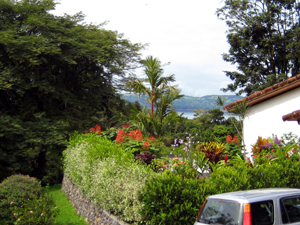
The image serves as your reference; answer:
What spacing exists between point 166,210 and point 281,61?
87.6 ft

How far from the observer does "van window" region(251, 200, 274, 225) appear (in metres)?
4.14

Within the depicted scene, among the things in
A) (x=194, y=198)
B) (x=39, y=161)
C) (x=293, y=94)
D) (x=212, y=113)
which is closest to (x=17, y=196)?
(x=194, y=198)

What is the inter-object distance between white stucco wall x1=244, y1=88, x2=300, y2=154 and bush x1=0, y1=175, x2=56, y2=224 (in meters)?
7.74

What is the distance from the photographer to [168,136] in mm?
12992

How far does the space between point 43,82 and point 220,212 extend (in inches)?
561

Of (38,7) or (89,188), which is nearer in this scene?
(89,188)

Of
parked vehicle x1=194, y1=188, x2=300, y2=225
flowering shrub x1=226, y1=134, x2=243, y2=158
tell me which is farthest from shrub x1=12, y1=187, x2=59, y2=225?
flowering shrub x1=226, y1=134, x2=243, y2=158

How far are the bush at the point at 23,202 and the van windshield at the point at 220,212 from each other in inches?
168

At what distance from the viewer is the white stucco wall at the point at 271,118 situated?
40.1 ft

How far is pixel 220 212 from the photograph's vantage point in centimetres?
442

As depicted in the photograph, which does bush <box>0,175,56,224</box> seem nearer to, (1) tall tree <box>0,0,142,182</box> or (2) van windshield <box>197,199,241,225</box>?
(2) van windshield <box>197,199,241,225</box>

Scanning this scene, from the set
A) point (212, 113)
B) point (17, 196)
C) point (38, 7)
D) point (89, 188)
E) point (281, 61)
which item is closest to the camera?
point (17, 196)

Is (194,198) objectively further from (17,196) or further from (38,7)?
(38,7)

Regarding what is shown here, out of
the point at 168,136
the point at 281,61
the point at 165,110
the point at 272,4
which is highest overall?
the point at 272,4
